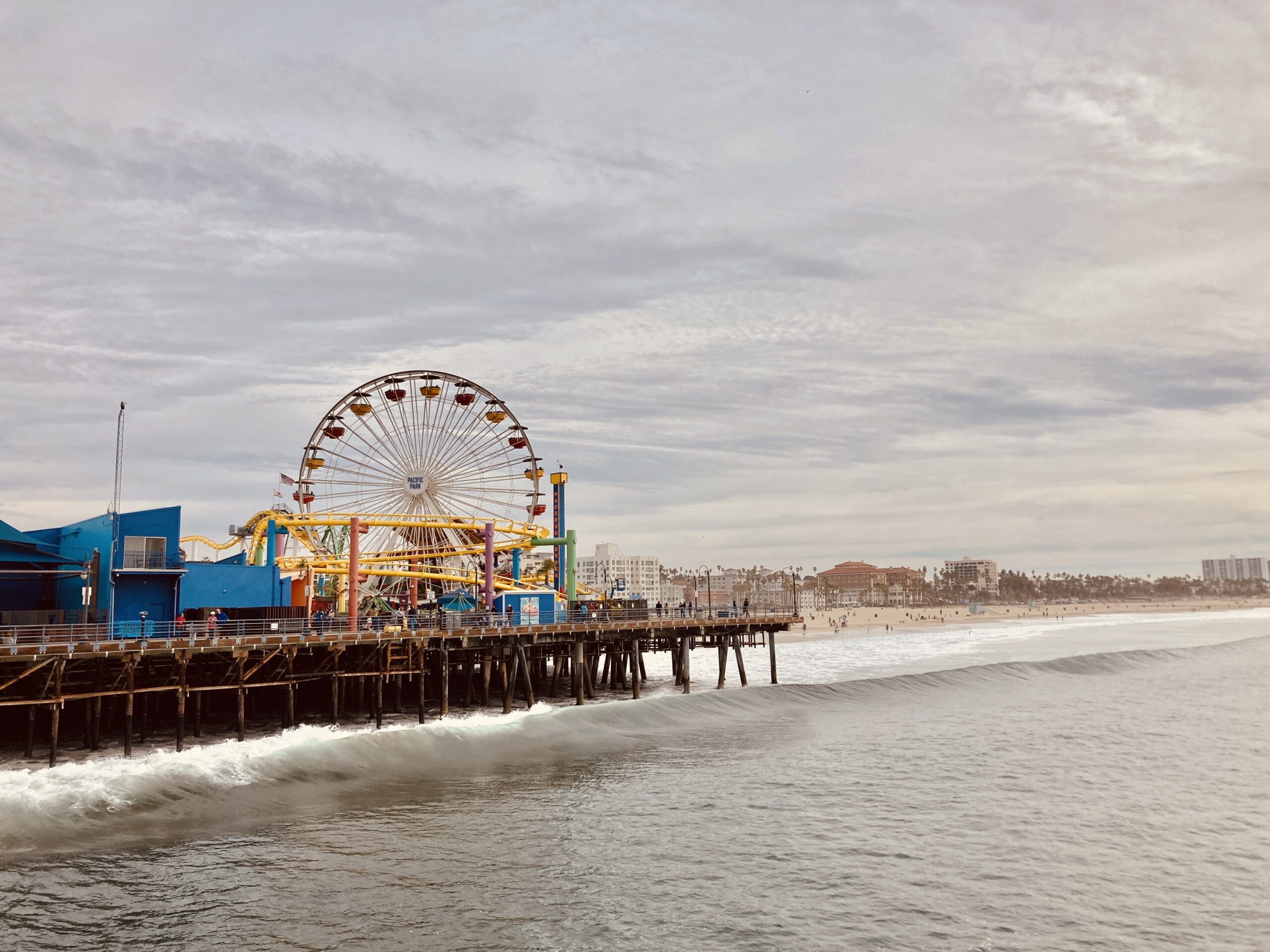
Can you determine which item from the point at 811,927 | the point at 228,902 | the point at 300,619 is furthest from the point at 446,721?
the point at 811,927

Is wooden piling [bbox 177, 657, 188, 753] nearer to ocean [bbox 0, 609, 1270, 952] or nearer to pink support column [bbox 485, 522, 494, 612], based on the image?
ocean [bbox 0, 609, 1270, 952]

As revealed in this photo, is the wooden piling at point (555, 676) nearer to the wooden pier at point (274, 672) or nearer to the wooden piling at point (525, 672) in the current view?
the wooden pier at point (274, 672)

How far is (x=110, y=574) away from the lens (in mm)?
34844

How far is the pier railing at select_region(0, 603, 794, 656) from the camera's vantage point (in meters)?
29.7

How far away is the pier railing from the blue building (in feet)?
2.98

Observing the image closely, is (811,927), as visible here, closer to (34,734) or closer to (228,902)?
(228,902)

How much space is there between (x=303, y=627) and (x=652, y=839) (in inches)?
739

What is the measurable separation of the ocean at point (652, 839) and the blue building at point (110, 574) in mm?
8694

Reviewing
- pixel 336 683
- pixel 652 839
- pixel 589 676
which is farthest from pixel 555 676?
pixel 652 839

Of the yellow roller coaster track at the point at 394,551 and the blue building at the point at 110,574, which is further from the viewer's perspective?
the yellow roller coaster track at the point at 394,551

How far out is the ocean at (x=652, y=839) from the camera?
16.8m

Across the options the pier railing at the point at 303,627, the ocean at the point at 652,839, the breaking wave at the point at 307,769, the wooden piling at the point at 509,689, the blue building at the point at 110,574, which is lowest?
the ocean at the point at 652,839

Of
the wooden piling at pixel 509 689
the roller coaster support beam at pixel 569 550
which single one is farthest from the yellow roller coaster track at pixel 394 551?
the wooden piling at pixel 509 689

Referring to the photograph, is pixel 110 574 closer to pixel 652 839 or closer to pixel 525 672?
pixel 525 672
